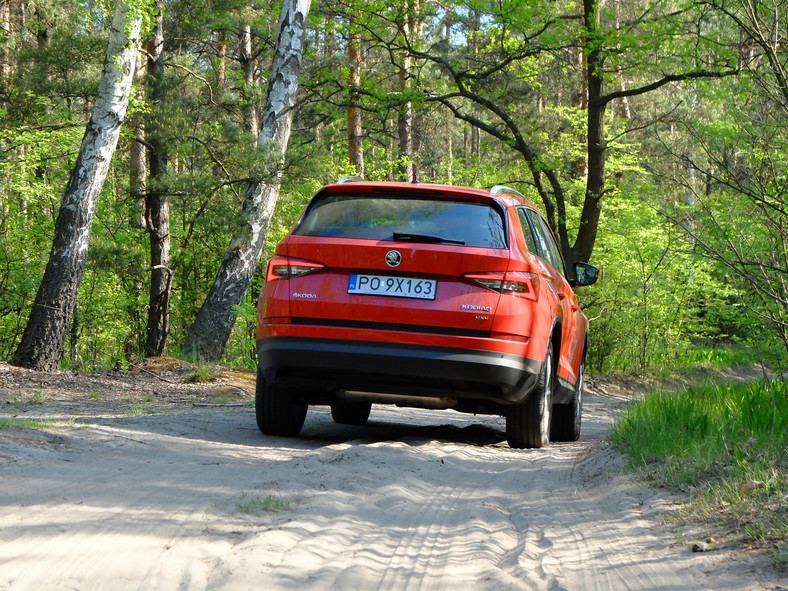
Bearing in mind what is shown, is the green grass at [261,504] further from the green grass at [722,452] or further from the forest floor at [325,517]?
the green grass at [722,452]

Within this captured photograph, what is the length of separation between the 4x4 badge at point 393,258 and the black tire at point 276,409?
52.6 inches

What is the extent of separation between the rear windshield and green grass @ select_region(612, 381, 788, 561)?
1.64 m

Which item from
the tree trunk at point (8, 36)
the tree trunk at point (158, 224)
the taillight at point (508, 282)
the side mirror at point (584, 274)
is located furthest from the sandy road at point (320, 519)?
the tree trunk at point (8, 36)

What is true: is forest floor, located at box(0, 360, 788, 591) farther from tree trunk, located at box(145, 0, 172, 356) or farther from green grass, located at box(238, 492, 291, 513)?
tree trunk, located at box(145, 0, 172, 356)

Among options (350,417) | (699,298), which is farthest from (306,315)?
(699,298)

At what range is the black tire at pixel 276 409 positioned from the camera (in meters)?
6.04

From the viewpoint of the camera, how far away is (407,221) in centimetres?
554

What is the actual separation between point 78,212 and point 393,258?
21.8 feet

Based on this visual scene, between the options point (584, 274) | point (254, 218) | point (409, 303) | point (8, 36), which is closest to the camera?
point (409, 303)

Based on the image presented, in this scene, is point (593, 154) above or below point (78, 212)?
above

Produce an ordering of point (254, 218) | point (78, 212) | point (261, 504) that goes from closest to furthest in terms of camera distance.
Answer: point (261, 504)
point (78, 212)
point (254, 218)

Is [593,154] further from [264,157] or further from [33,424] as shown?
[33,424]

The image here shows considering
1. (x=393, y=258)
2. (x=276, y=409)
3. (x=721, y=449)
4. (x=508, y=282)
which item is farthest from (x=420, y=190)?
(x=721, y=449)

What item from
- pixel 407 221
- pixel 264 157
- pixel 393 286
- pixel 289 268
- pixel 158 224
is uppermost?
pixel 264 157
